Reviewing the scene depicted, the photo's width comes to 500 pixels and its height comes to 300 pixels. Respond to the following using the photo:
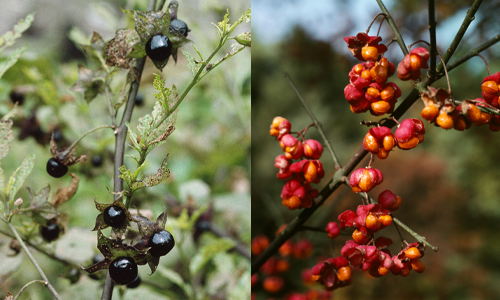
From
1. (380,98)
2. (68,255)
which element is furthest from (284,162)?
(68,255)

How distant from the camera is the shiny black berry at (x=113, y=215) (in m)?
0.18

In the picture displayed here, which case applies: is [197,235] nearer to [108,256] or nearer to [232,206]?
[232,206]

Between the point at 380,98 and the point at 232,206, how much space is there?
29 centimetres

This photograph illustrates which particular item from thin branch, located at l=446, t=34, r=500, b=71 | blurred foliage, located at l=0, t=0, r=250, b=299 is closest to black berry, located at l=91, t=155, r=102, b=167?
blurred foliage, located at l=0, t=0, r=250, b=299

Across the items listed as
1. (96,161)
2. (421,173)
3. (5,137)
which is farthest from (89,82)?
(421,173)

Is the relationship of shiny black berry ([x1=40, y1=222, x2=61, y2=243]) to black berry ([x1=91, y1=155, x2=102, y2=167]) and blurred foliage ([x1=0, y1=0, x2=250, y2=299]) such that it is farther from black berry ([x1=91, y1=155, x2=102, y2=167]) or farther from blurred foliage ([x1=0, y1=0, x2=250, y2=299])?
black berry ([x1=91, y1=155, x2=102, y2=167])

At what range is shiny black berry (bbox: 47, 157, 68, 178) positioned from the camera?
9.2 inches

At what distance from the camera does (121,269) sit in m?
0.19

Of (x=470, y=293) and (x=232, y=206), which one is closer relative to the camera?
(x=232, y=206)

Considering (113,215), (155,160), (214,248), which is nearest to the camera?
(113,215)

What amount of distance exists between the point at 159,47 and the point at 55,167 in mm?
112

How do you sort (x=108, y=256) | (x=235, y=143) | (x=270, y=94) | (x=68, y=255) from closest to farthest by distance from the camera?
1. (x=108, y=256)
2. (x=68, y=255)
3. (x=235, y=143)
4. (x=270, y=94)

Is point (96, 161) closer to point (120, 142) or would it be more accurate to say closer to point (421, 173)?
point (120, 142)

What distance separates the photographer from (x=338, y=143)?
7.00 feet
